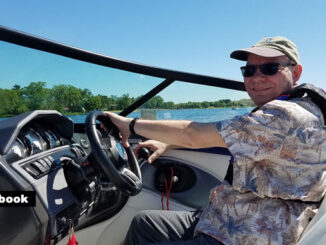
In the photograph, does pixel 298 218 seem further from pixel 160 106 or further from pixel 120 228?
pixel 160 106

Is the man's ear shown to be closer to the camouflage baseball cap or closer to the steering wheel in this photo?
the camouflage baseball cap

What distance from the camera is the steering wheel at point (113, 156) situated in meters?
1.05

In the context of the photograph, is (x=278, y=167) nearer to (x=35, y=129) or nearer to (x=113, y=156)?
(x=113, y=156)

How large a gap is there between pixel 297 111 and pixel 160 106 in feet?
4.57

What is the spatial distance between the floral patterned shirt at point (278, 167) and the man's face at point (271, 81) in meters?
0.19

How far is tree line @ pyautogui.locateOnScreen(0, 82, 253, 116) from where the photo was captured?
201 centimetres

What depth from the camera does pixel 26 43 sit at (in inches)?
67.7

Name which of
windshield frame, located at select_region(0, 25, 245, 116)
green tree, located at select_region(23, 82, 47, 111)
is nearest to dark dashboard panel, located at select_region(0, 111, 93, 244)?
windshield frame, located at select_region(0, 25, 245, 116)

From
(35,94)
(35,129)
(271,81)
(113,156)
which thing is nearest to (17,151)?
(35,129)

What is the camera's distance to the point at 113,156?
1174 millimetres

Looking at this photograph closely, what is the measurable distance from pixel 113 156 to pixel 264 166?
0.61m

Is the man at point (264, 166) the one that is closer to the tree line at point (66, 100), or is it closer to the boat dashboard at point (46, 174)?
the boat dashboard at point (46, 174)

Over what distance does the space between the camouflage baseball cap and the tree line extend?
2.39 ft

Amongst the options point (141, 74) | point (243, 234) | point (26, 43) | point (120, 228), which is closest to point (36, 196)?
point (243, 234)
